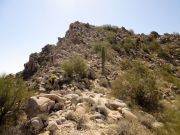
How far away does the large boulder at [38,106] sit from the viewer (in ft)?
32.6

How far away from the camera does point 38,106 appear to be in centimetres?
995

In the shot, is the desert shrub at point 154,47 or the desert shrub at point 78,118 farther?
the desert shrub at point 154,47

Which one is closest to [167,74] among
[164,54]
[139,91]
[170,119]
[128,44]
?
[164,54]

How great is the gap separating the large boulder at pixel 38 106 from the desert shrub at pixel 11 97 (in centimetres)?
71

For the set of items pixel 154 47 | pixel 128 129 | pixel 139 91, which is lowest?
pixel 128 129

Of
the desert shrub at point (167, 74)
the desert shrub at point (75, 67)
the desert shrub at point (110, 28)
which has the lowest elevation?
the desert shrub at point (167, 74)

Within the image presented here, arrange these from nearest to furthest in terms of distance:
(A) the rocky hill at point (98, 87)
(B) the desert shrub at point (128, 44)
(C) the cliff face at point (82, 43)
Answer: (A) the rocky hill at point (98, 87)
(C) the cliff face at point (82, 43)
(B) the desert shrub at point (128, 44)

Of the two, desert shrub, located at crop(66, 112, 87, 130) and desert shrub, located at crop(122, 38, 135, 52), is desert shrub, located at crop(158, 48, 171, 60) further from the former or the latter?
desert shrub, located at crop(66, 112, 87, 130)

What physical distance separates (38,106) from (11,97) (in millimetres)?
1351

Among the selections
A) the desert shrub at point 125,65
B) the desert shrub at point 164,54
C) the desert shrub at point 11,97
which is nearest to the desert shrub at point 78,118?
the desert shrub at point 11,97

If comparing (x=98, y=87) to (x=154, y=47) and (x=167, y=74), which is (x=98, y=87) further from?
(x=154, y=47)

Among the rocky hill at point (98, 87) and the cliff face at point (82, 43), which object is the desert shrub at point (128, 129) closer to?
the rocky hill at point (98, 87)

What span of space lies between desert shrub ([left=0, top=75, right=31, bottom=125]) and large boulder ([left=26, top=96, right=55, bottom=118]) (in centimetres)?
71

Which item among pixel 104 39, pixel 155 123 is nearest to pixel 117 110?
pixel 155 123
